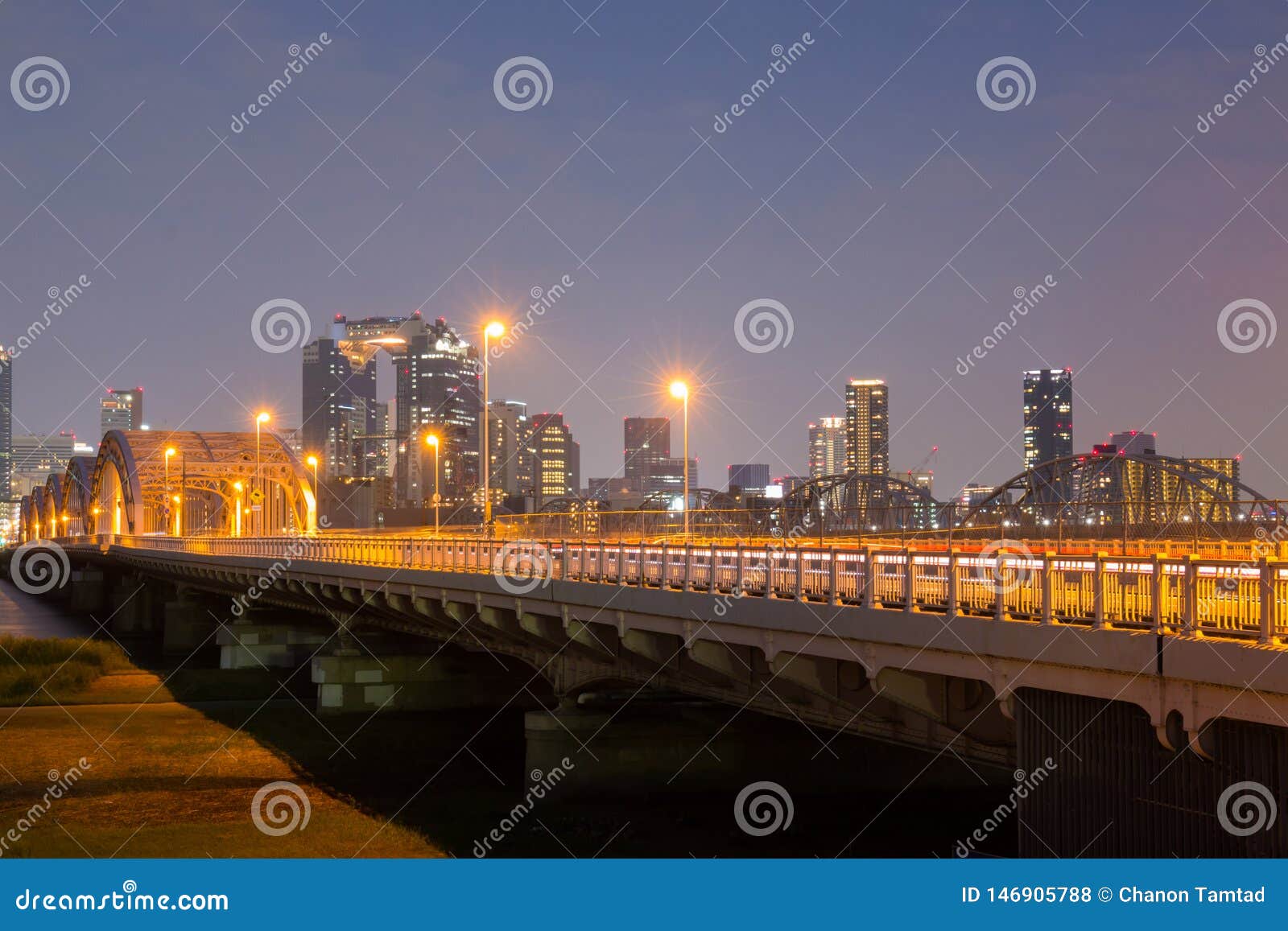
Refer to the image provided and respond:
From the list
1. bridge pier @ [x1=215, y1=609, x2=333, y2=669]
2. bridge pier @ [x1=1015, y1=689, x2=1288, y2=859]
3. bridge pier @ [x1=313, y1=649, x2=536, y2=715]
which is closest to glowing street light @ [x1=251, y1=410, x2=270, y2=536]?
bridge pier @ [x1=215, y1=609, x2=333, y2=669]

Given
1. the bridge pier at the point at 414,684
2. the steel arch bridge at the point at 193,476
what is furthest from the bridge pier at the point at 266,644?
the steel arch bridge at the point at 193,476

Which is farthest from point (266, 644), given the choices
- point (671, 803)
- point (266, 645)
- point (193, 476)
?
point (193, 476)

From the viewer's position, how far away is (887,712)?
20156mm

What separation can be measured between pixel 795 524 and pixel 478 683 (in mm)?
13622

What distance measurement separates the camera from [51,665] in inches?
2116

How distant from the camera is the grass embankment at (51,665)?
4941 cm

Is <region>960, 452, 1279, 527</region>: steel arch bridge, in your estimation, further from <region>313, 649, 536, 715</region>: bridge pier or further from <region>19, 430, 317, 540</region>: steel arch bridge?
<region>19, 430, 317, 540</region>: steel arch bridge

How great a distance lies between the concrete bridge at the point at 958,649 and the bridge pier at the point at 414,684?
786 cm

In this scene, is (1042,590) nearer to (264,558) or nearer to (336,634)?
(336,634)

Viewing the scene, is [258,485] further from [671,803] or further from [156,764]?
[671,803]

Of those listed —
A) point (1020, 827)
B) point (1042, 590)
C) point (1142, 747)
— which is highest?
point (1042, 590)

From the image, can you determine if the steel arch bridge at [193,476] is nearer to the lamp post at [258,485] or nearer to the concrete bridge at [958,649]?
the lamp post at [258,485]

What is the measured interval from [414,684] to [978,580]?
30066mm

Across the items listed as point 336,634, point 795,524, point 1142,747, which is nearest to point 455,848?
point 1142,747
